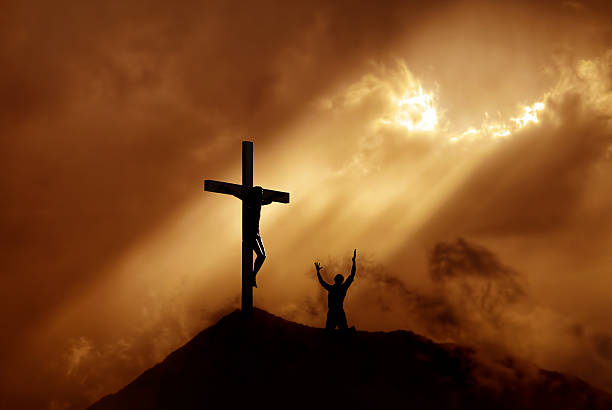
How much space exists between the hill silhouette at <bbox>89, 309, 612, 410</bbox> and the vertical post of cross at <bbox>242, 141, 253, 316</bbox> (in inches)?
25.1

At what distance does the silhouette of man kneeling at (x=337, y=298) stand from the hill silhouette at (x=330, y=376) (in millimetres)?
453

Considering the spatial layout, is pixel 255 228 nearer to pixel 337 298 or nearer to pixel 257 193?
pixel 257 193

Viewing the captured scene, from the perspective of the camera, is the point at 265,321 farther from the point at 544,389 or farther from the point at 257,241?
the point at 544,389

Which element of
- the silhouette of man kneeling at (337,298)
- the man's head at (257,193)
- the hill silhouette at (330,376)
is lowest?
the hill silhouette at (330,376)

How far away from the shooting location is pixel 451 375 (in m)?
20.3

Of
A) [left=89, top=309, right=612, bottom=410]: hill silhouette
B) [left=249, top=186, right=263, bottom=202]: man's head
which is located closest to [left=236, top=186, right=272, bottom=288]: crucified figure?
[left=249, top=186, right=263, bottom=202]: man's head

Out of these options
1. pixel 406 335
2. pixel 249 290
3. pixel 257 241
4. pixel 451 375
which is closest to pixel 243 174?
pixel 257 241

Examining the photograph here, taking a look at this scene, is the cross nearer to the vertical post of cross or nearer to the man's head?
the vertical post of cross

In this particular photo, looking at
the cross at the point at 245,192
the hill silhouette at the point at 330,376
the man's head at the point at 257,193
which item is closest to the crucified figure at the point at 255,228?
the man's head at the point at 257,193

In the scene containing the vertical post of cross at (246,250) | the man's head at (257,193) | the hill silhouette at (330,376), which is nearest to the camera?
the hill silhouette at (330,376)

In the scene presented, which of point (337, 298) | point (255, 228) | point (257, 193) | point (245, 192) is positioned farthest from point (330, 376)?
point (245, 192)

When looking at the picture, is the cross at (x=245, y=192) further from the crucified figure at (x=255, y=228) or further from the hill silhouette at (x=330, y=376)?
the hill silhouette at (x=330, y=376)

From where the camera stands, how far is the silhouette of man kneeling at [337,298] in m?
20.1

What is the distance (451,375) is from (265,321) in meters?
6.58
